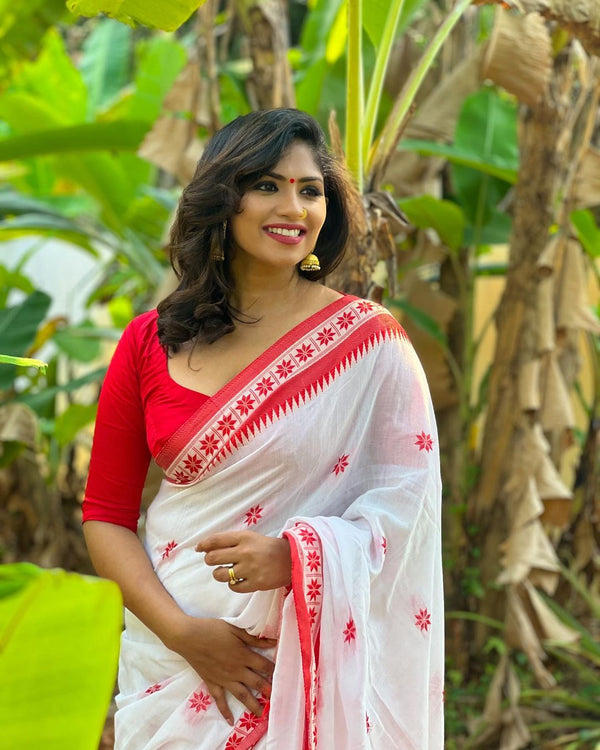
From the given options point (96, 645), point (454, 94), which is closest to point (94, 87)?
point (454, 94)

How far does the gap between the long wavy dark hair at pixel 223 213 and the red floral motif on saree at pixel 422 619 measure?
599mm

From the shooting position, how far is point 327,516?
172 centimetres

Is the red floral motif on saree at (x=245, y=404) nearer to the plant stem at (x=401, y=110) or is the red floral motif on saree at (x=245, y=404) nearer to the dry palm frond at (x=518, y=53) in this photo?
the plant stem at (x=401, y=110)

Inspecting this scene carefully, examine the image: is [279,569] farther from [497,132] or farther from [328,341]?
[497,132]

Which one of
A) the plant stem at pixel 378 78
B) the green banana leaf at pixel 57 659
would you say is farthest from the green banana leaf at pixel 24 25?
the green banana leaf at pixel 57 659

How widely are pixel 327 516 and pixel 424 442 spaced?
0.21 m

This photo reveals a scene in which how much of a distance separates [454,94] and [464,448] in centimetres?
135

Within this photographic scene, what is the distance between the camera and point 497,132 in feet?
12.9

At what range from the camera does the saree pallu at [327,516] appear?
1.67m

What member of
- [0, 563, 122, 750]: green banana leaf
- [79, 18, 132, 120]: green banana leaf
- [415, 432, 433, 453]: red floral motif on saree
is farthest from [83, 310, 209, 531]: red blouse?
[79, 18, 132, 120]: green banana leaf

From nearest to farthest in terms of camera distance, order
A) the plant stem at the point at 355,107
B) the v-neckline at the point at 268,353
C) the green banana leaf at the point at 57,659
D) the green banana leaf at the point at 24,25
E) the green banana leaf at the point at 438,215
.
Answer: the green banana leaf at the point at 57,659 < the v-neckline at the point at 268,353 < the plant stem at the point at 355,107 < the green banana leaf at the point at 438,215 < the green banana leaf at the point at 24,25

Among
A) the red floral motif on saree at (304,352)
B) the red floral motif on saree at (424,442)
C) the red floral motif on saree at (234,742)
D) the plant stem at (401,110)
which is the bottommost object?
the red floral motif on saree at (234,742)

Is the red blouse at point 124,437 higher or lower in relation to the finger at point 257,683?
higher

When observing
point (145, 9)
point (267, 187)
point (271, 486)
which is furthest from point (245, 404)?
point (145, 9)
